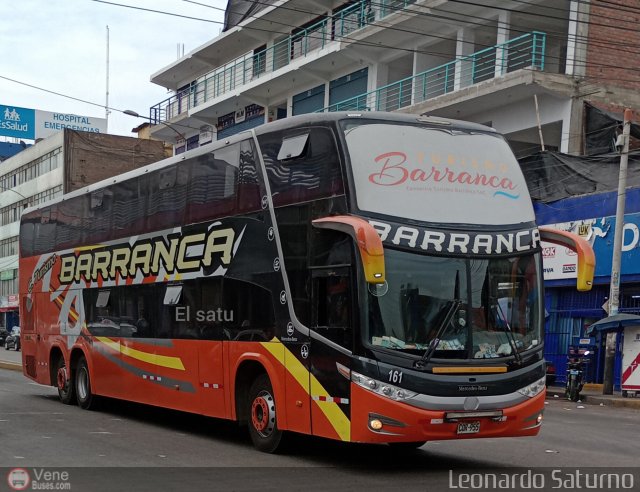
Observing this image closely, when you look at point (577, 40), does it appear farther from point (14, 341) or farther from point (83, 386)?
point (14, 341)

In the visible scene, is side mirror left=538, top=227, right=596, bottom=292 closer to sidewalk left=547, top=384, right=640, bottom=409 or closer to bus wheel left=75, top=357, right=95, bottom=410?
bus wheel left=75, top=357, right=95, bottom=410

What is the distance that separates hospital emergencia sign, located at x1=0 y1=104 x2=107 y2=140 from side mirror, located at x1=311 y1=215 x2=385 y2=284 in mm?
74310

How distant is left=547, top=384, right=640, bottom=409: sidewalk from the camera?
2067cm

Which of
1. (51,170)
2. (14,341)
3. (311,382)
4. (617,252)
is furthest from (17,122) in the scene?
(311,382)

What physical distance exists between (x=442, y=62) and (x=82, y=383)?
19032mm

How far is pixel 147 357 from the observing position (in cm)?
1428

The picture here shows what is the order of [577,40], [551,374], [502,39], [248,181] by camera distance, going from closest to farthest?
1. [248,181]
2. [551,374]
3. [577,40]
4. [502,39]

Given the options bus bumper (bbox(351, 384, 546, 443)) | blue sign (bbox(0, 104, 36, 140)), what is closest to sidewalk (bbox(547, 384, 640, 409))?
bus bumper (bbox(351, 384, 546, 443))

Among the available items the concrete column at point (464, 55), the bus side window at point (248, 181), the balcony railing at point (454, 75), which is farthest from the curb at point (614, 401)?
the bus side window at point (248, 181)

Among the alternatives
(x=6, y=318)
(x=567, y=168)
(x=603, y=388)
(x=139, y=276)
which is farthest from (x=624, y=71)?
(x=6, y=318)

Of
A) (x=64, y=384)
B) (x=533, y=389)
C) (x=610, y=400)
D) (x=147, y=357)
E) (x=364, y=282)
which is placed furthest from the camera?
(x=610, y=400)

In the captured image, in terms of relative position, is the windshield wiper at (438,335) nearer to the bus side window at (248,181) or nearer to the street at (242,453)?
the street at (242,453)

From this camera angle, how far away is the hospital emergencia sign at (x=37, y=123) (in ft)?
258

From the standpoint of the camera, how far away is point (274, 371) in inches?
420
